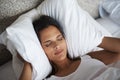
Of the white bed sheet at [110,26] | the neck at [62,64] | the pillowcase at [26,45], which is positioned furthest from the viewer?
the white bed sheet at [110,26]

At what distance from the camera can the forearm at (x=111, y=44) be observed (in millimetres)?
1148

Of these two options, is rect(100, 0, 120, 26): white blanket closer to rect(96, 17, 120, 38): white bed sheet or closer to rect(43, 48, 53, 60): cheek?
rect(96, 17, 120, 38): white bed sheet

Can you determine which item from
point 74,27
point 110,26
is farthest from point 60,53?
point 110,26

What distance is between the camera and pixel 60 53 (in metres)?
1.10

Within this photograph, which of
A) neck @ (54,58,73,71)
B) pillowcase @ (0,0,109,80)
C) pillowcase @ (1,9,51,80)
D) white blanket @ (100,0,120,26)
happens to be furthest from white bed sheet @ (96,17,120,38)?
pillowcase @ (1,9,51,80)

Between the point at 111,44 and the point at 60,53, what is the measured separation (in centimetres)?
26

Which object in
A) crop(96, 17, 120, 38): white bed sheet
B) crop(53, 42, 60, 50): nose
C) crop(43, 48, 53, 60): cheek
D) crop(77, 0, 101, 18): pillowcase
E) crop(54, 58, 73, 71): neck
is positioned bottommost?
crop(54, 58, 73, 71): neck

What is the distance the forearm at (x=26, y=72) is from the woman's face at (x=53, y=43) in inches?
4.1

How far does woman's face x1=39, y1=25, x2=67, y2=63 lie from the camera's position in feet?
3.56

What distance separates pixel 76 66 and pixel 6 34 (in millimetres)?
357

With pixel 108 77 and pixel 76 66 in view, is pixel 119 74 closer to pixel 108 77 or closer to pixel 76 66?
pixel 108 77

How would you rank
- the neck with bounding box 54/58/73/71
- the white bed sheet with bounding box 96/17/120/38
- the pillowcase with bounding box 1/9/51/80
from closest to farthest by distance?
the pillowcase with bounding box 1/9/51/80, the neck with bounding box 54/58/73/71, the white bed sheet with bounding box 96/17/120/38

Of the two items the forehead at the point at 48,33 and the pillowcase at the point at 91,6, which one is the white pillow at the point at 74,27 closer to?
the forehead at the point at 48,33

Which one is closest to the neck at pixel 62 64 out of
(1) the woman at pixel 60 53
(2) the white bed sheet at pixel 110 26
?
(1) the woman at pixel 60 53
